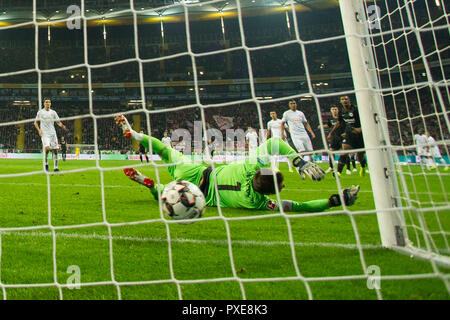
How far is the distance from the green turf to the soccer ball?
0.78ft

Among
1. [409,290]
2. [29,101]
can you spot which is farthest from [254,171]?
[29,101]

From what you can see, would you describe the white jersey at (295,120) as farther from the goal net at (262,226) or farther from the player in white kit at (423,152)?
the player in white kit at (423,152)

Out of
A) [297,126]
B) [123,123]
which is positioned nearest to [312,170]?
[123,123]

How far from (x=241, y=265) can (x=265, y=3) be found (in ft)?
77.7

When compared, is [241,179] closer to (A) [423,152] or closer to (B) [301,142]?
(A) [423,152]

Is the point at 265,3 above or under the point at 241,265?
above

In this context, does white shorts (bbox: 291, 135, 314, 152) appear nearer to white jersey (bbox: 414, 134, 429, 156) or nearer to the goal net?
the goal net

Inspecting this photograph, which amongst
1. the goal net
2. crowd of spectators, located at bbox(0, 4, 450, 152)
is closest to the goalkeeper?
the goal net

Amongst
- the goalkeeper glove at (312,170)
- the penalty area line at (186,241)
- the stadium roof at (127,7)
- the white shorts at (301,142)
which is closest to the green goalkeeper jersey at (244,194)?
the goalkeeper glove at (312,170)

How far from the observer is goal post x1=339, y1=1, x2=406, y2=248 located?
2.43 meters

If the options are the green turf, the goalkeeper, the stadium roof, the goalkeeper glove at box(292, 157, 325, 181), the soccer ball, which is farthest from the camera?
the stadium roof

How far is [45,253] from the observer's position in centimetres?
270
